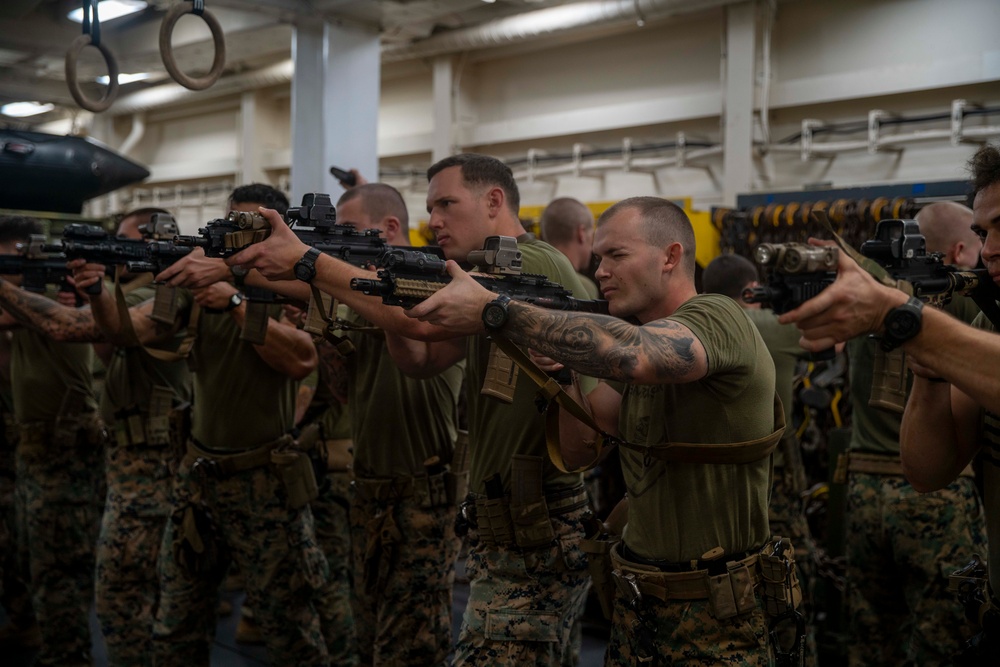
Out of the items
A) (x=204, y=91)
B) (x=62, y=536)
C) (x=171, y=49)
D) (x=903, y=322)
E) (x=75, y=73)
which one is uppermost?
(x=204, y=91)

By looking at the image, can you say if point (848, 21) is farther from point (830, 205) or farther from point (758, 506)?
point (758, 506)

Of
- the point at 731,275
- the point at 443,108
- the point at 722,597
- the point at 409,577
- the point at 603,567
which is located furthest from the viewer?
the point at 443,108

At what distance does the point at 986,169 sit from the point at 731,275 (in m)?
1.92

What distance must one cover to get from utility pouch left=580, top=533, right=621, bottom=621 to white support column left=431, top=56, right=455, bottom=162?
7381mm

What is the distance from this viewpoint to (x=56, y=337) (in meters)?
4.05

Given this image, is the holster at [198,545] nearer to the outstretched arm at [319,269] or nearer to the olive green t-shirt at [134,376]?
the olive green t-shirt at [134,376]

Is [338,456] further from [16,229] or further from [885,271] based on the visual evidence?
[885,271]

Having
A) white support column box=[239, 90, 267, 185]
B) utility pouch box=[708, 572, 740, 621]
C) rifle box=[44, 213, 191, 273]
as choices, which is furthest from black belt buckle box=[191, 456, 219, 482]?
white support column box=[239, 90, 267, 185]

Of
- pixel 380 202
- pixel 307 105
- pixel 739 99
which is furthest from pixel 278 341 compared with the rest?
pixel 739 99

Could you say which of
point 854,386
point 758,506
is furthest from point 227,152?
point 758,506

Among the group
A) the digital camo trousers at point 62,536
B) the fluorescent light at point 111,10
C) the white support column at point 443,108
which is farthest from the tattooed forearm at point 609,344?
the white support column at point 443,108

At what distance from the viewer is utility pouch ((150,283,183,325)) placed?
12.1ft

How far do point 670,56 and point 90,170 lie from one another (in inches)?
194

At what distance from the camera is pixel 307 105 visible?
6.87 m
